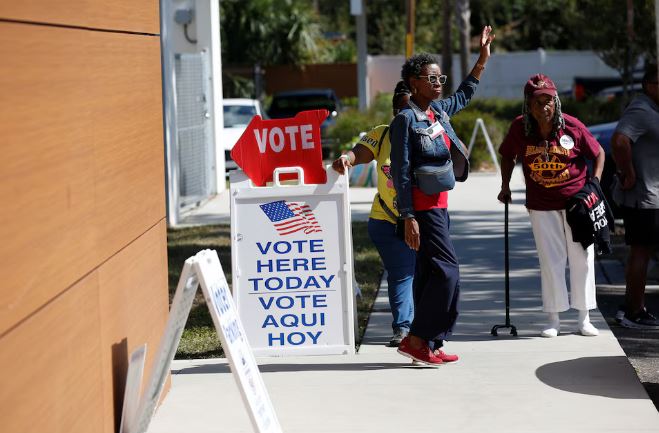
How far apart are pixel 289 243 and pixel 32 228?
3.61m

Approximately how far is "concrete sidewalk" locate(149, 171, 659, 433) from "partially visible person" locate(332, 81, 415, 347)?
0.29 metres

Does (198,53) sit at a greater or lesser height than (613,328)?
greater

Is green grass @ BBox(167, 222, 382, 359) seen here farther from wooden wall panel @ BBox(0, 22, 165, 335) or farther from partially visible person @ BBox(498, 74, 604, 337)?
wooden wall panel @ BBox(0, 22, 165, 335)

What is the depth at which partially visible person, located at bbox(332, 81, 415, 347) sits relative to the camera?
785cm

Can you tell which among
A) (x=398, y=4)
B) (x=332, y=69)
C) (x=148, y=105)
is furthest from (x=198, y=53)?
(x=398, y=4)

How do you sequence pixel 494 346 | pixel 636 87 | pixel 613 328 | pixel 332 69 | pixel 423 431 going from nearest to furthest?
pixel 423 431 < pixel 494 346 < pixel 613 328 < pixel 636 87 < pixel 332 69

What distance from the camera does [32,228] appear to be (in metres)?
3.92

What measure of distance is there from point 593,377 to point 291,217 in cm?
212

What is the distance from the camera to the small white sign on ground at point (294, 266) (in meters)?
7.45

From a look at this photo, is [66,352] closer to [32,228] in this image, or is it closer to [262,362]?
[32,228]

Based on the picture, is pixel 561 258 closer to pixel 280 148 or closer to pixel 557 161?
pixel 557 161

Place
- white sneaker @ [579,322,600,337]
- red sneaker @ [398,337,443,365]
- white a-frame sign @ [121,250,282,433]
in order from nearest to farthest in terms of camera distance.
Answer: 1. white a-frame sign @ [121,250,282,433]
2. red sneaker @ [398,337,443,365]
3. white sneaker @ [579,322,600,337]

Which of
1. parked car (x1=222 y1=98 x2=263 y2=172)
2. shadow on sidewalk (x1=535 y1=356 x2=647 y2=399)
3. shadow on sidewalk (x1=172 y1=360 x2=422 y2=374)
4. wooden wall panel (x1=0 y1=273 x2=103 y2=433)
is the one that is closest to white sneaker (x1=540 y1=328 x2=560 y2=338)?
shadow on sidewalk (x1=535 y1=356 x2=647 y2=399)

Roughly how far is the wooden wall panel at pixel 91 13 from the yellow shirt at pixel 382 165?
6.08 ft
